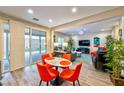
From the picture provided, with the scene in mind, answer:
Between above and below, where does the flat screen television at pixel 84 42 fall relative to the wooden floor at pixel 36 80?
above

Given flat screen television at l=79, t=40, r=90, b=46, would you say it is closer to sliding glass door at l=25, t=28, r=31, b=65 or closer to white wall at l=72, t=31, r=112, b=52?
white wall at l=72, t=31, r=112, b=52

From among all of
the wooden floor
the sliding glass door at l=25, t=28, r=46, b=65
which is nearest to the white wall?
the sliding glass door at l=25, t=28, r=46, b=65

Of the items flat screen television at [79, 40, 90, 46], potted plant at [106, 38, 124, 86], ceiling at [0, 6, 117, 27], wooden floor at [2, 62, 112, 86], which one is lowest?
wooden floor at [2, 62, 112, 86]

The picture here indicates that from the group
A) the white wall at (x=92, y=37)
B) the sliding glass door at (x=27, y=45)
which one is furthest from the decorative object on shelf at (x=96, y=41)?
the sliding glass door at (x=27, y=45)

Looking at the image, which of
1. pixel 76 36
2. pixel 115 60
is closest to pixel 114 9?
pixel 115 60

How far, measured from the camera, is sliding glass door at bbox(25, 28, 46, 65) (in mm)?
6853

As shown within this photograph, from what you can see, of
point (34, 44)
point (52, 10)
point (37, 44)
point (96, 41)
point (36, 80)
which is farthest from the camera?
point (96, 41)

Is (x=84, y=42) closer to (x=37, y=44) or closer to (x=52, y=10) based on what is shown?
(x=37, y=44)

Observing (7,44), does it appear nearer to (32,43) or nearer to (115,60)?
(32,43)

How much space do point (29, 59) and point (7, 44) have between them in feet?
6.48

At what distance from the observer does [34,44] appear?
7535mm

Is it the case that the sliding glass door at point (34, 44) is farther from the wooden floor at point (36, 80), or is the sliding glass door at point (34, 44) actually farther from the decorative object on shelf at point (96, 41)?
the decorative object on shelf at point (96, 41)

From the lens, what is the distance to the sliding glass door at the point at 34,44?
6853 mm

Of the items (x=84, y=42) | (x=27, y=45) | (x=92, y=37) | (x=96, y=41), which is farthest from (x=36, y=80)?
(x=84, y=42)
